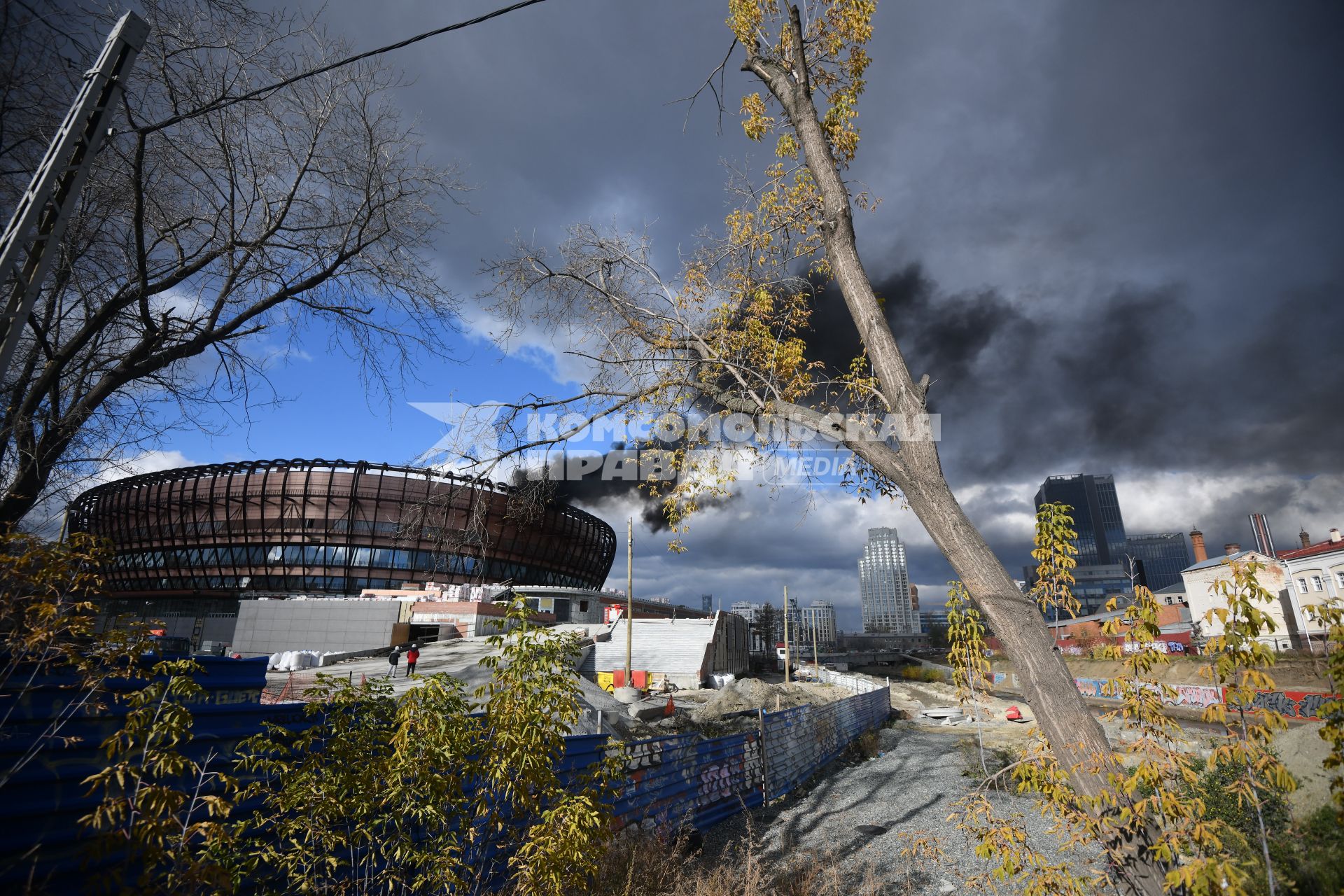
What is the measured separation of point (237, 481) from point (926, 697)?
234ft

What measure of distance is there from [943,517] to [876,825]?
909 cm

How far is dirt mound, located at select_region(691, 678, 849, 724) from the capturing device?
23250 mm

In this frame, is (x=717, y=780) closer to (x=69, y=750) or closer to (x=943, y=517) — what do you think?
(x=943, y=517)

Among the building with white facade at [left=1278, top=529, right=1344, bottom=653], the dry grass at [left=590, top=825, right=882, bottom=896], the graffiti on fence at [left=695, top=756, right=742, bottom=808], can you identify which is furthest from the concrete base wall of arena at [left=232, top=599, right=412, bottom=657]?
the building with white facade at [left=1278, top=529, right=1344, bottom=653]

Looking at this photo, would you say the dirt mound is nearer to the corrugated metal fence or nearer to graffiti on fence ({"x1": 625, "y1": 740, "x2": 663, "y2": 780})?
the corrugated metal fence

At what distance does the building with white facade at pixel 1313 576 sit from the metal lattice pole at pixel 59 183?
51549 millimetres

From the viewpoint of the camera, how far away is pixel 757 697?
27172 millimetres

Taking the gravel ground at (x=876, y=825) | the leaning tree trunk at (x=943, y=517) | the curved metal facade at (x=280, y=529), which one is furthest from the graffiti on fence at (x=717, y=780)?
the curved metal facade at (x=280, y=529)

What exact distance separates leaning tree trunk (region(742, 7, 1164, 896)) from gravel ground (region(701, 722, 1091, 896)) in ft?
9.40

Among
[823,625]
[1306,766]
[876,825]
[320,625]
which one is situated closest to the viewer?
[1306,766]

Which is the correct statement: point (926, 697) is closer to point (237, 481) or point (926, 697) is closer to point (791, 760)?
point (791, 760)

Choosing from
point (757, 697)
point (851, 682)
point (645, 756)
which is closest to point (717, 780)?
point (645, 756)

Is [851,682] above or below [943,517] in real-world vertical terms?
below

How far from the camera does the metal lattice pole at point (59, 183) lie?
9.70ft
